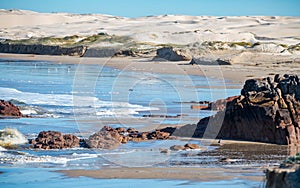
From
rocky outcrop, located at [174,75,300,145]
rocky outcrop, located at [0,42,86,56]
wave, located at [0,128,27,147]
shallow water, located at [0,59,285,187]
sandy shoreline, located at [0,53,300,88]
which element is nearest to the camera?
shallow water, located at [0,59,285,187]

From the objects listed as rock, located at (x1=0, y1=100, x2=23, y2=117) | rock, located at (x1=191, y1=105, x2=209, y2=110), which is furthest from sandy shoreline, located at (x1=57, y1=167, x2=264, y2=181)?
rock, located at (x1=191, y1=105, x2=209, y2=110)

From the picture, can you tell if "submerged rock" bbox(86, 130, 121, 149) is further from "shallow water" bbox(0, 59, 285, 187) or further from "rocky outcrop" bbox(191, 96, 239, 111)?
"rocky outcrop" bbox(191, 96, 239, 111)

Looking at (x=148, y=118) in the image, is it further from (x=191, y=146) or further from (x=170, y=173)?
(x=170, y=173)

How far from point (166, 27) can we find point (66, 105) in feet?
287

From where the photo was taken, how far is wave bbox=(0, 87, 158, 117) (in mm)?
18172

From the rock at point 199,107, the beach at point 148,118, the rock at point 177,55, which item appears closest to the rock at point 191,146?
the beach at point 148,118

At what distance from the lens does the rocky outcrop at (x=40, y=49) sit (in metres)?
56.3

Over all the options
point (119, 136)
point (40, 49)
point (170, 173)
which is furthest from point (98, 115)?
point (40, 49)

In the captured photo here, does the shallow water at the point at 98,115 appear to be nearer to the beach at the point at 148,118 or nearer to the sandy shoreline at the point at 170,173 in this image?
the beach at the point at 148,118

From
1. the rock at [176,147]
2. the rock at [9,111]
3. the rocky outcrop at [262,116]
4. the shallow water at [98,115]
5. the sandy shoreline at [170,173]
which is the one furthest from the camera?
the rock at [9,111]

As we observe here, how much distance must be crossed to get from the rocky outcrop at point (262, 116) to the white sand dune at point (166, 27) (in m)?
41.9

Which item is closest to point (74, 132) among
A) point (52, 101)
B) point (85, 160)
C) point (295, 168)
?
point (85, 160)

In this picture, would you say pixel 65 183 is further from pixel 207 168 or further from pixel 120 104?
pixel 120 104

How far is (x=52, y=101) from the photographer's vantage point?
2117 cm
